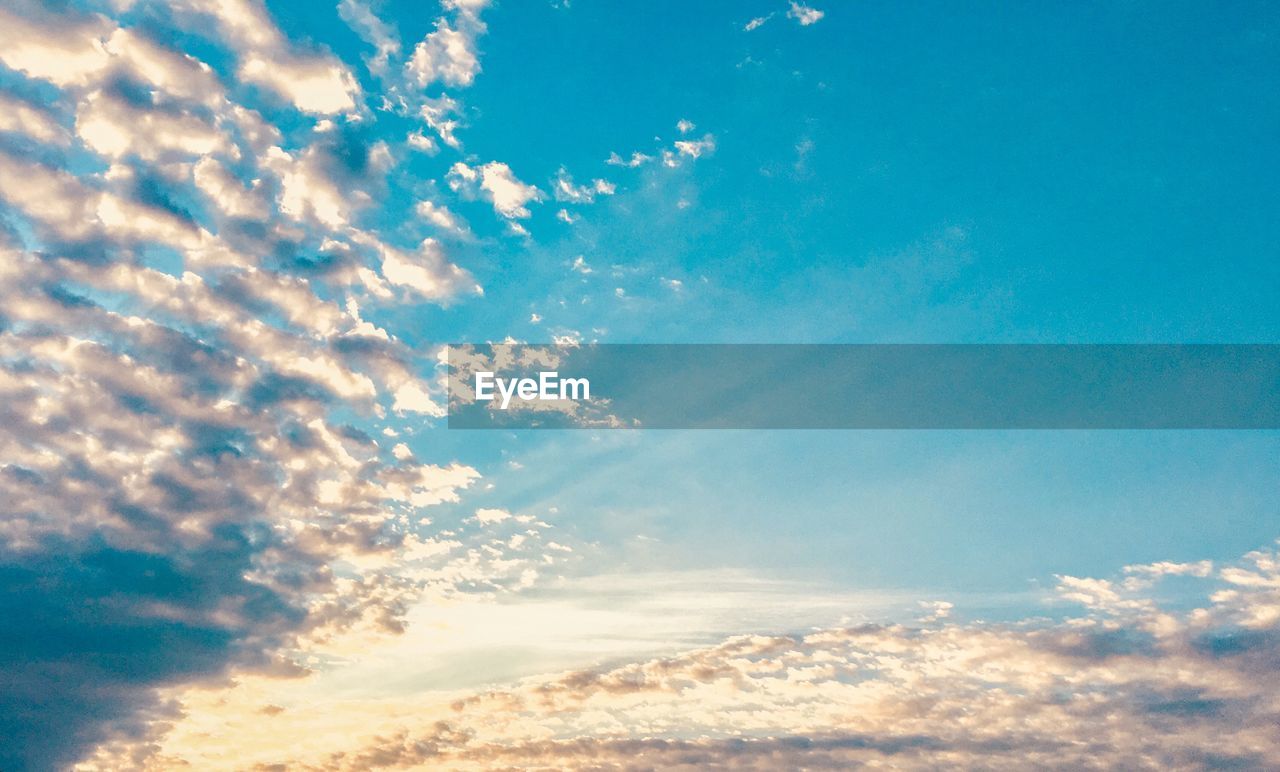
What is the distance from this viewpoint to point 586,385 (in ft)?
135

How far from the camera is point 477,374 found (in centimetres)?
4159

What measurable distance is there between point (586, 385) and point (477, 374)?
20.9 feet
